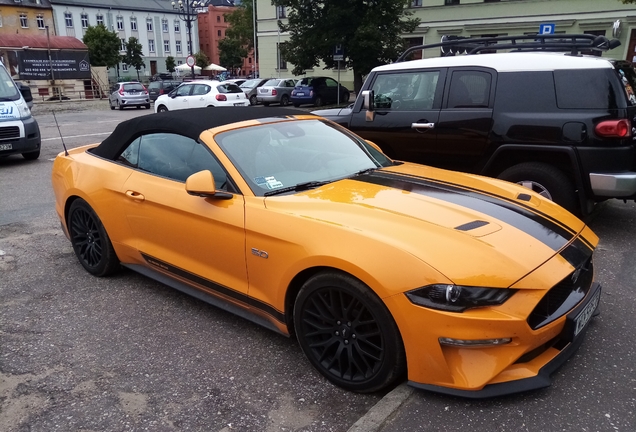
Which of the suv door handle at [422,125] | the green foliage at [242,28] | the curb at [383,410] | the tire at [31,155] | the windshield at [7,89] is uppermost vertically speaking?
the green foliage at [242,28]

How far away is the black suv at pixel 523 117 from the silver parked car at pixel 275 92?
20.9 m

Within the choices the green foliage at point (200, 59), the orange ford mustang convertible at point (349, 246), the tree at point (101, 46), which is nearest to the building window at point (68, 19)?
the tree at point (101, 46)

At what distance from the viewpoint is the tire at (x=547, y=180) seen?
17.6 feet

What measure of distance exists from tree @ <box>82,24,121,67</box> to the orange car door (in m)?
62.7

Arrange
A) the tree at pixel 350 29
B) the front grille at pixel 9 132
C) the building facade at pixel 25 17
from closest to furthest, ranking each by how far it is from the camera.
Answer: the front grille at pixel 9 132 → the tree at pixel 350 29 → the building facade at pixel 25 17

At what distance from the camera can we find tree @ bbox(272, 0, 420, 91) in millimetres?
24078

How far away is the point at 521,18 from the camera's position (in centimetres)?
3128

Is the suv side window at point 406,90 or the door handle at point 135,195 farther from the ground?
the suv side window at point 406,90

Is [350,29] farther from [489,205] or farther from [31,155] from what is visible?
[489,205]

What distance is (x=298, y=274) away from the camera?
2996 mm

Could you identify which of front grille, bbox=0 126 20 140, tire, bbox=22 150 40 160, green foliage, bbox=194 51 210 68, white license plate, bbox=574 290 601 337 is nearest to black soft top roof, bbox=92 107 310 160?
white license plate, bbox=574 290 601 337

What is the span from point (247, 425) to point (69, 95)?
42431mm

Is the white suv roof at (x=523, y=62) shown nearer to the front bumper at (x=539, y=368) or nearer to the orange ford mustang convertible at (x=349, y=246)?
the orange ford mustang convertible at (x=349, y=246)

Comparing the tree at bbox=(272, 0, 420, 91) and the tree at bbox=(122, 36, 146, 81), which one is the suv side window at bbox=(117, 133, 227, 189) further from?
the tree at bbox=(122, 36, 146, 81)
